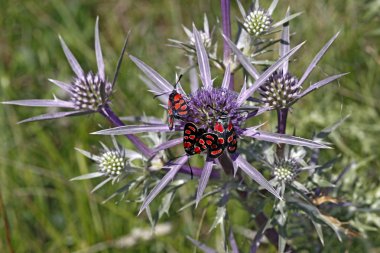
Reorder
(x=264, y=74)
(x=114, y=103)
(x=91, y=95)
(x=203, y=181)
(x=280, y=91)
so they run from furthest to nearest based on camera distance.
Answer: (x=114, y=103) → (x=91, y=95) → (x=280, y=91) → (x=264, y=74) → (x=203, y=181)

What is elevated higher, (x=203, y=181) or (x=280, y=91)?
(x=280, y=91)

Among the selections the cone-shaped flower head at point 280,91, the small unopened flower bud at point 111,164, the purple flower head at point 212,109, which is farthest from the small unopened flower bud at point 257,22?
the small unopened flower bud at point 111,164

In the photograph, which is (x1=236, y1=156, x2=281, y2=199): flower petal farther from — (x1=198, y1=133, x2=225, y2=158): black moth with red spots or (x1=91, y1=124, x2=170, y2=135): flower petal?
(x1=91, y1=124, x2=170, y2=135): flower petal

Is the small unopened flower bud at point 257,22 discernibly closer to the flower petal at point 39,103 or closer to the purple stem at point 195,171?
the purple stem at point 195,171

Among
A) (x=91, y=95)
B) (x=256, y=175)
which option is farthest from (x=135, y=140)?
(x=256, y=175)

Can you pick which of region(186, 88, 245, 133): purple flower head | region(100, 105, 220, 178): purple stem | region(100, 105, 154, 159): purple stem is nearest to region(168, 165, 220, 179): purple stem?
region(100, 105, 220, 178): purple stem

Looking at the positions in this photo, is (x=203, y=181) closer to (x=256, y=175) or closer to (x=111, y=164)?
(x=256, y=175)

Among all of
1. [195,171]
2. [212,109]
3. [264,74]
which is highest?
[264,74]

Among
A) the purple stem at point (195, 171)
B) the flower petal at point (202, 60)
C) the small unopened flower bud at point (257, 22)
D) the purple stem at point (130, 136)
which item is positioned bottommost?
the purple stem at point (195, 171)
